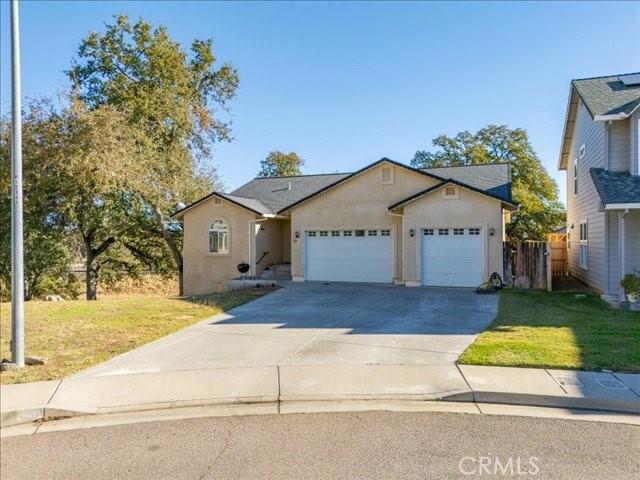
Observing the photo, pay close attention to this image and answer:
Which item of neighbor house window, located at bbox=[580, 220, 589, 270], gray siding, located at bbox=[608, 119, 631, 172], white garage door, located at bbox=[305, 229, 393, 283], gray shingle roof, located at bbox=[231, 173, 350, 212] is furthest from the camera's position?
gray shingle roof, located at bbox=[231, 173, 350, 212]

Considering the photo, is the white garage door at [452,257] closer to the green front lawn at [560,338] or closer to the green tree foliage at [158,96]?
the green front lawn at [560,338]

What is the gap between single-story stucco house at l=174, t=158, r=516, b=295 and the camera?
16.6 metres

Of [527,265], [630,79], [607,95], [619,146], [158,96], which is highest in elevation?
[158,96]

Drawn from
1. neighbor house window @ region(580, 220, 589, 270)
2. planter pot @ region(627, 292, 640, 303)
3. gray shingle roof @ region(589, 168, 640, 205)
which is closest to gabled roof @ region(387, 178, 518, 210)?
gray shingle roof @ region(589, 168, 640, 205)

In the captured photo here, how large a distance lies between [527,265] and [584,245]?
2666mm

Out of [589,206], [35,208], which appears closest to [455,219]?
[589,206]

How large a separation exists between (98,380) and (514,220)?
3009 centimetres

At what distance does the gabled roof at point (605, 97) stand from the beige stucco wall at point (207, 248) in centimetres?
1318

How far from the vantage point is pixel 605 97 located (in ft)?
49.8

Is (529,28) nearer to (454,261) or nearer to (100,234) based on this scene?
(454,261)

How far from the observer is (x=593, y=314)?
1117cm

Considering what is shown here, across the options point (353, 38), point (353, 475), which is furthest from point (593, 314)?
point (353, 38)

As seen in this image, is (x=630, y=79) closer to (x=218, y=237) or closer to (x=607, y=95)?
(x=607, y=95)

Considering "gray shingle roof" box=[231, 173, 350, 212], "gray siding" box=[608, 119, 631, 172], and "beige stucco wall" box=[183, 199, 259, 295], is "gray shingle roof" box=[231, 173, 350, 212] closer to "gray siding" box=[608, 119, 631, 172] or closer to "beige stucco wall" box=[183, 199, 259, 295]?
"beige stucco wall" box=[183, 199, 259, 295]
